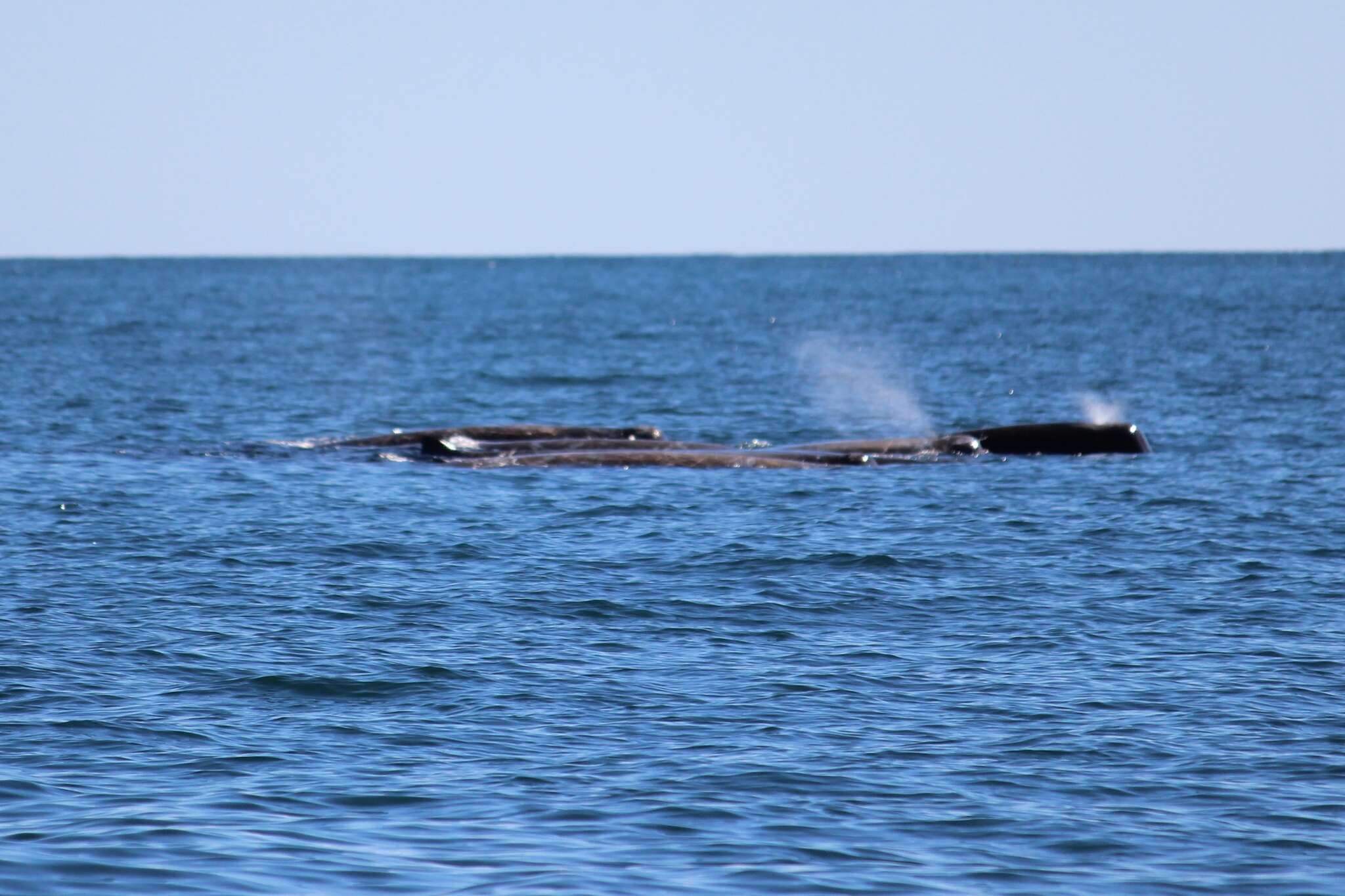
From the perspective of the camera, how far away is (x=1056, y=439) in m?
34.2

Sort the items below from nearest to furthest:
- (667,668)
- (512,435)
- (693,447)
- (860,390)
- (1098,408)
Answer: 1. (667,668)
2. (693,447)
3. (512,435)
4. (1098,408)
5. (860,390)

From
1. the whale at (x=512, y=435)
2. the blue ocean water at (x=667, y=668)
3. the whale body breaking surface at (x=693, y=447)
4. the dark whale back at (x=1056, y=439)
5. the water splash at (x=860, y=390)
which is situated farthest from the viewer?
the water splash at (x=860, y=390)

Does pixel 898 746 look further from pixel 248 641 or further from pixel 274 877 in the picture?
pixel 248 641

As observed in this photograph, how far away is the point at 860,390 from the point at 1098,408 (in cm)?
992

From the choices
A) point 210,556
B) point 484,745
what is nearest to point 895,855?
point 484,745

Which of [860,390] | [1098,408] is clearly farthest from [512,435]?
[860,390]

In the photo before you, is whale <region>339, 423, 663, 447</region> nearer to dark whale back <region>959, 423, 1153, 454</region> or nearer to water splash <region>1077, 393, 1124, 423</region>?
dark whale back <region>959, 423, 1153, 454</region>

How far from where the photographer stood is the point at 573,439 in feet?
112

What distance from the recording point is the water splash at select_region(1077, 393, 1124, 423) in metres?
44.6

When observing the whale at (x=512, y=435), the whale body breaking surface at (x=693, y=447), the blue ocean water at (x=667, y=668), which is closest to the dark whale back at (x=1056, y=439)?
the whale body breaking surface at (x=693, y=447)

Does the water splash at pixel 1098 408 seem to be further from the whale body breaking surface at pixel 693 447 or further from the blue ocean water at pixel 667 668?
the whale body breaking surface at pixel 693 447

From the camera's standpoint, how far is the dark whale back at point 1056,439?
34156 millimetres

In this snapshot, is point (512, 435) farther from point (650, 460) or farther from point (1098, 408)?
point (1098, 408)

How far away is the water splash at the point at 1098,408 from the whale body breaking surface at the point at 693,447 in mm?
8925
